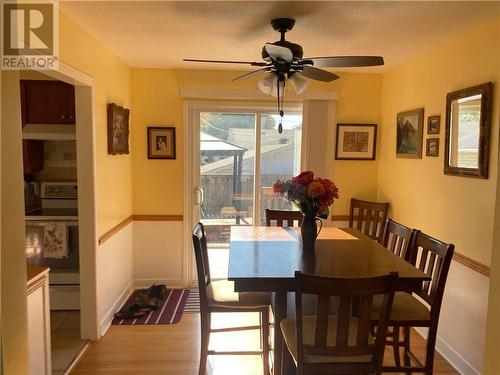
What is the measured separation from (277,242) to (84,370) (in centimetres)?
161

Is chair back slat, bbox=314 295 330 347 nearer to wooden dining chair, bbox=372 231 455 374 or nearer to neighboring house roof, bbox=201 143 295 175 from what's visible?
wooden dining chair, bbox=372 231 455 374

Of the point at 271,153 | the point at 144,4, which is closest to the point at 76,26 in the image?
the point at 144,4

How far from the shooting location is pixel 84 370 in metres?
2.63

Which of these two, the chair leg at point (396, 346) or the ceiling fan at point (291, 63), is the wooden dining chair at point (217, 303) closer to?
the chair leg at point (396, 346)

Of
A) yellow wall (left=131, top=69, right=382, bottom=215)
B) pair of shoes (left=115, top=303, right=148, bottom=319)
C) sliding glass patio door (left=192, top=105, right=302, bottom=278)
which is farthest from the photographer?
sliding glass patio door (left=192, top=105, right=302, bottom=278)

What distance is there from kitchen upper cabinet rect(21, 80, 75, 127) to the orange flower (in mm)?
2368

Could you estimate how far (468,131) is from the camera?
8.48 feet

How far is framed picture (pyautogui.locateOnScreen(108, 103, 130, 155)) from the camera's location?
326 centimetres

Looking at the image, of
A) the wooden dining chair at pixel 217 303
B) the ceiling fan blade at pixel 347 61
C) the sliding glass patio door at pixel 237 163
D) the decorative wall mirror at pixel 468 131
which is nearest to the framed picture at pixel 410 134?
the decorative wall mirror at pixel 468 131

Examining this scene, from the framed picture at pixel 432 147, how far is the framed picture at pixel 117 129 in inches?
105

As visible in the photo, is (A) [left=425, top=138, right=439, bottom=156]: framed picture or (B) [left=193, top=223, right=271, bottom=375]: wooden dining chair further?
(A) [left=425, top=138, right=439, bottom=156]: framed picture

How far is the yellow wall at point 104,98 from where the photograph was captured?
2.54 m

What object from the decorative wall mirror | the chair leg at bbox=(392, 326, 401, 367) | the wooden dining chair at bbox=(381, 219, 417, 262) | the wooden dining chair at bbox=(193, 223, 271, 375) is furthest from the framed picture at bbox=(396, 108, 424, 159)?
the wooden dining chair at bbox=(193, 223, 271, 375)

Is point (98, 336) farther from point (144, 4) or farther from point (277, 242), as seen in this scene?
point (144, 4)
